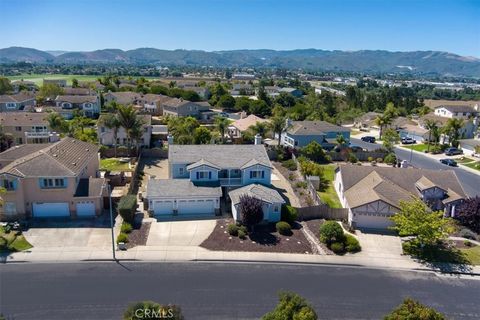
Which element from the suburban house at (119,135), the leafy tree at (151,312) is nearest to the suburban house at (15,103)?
the suburban house at (119,135)

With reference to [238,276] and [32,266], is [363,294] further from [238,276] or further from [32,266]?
[32,266]

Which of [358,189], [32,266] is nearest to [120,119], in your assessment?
[32,266]

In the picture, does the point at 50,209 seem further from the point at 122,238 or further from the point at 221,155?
the point at 221,155

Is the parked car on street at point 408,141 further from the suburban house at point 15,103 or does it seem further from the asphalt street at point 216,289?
the suburban house at point 15,103

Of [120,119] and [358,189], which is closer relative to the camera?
[358,189]

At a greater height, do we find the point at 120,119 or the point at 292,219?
the point at 120,119

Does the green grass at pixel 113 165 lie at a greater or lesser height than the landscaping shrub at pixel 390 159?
lesser

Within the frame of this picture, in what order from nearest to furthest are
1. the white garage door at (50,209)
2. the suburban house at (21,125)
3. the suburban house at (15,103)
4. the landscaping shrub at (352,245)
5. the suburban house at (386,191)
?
the landscaping shrub at (352,245) < the white garage door at (50,209) < the suburban house at (386,191) < the suburban house at (21,125) < the suburban house at (15,103)
